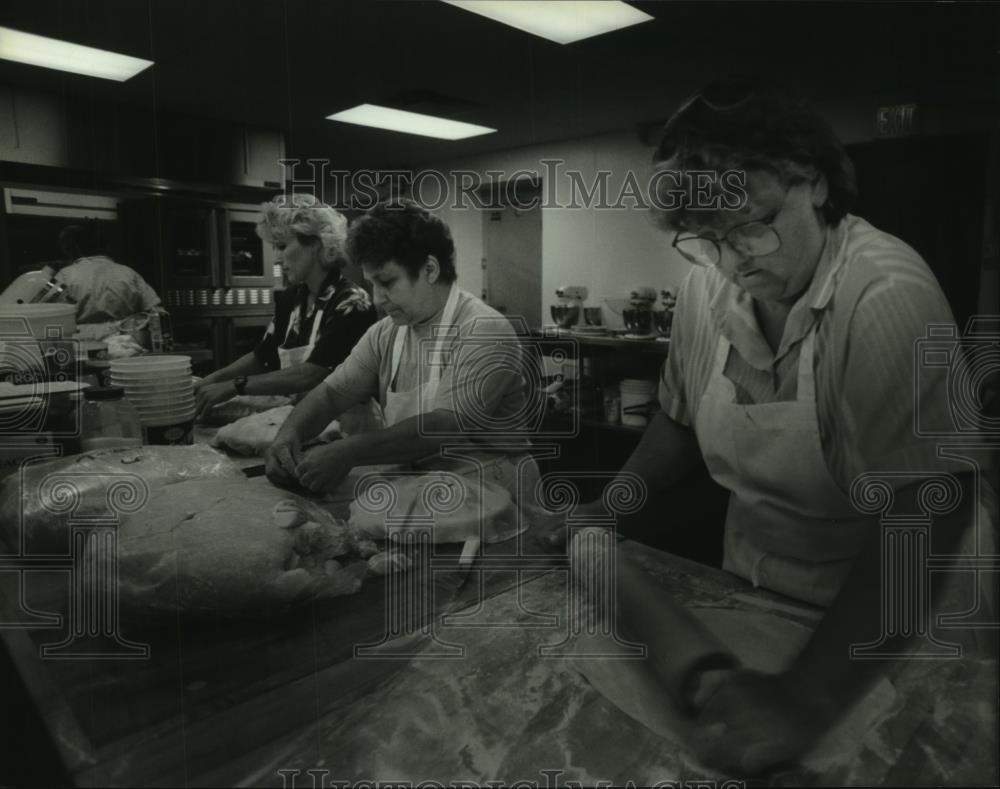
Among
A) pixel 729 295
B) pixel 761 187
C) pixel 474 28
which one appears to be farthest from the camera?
pixel 474 28

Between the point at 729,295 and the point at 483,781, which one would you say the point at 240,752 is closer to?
the point at 483,781

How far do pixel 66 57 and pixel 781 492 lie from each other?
1.38 metres

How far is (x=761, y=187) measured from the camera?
83cm

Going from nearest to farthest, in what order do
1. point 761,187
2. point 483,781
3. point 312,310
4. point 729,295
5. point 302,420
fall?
1. point 483,781
2. point 761,187
3. point 729,295
4. point 312,310
5. point 302,420

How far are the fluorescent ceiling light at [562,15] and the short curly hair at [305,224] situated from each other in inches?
16.3

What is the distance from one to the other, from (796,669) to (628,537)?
16.6 inches

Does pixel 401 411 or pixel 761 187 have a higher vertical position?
pixel 761 187

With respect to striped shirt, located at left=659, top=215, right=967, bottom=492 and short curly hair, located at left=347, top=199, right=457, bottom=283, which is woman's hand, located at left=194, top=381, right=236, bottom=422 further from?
striped shirt, located at left=659, top=215, right=967, bottom=492

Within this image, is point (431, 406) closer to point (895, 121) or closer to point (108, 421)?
point (108, 421)

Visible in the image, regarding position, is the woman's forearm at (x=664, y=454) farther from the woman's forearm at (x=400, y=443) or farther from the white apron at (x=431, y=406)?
the woman's forearm at (x=400, y=443)

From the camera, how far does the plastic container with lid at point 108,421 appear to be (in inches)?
57.9

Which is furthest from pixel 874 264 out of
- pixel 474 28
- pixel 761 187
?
pixel 474 28

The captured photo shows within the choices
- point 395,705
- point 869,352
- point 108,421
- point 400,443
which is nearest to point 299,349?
point 400,443

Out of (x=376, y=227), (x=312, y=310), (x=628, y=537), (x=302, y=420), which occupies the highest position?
(x=376, y=227)
